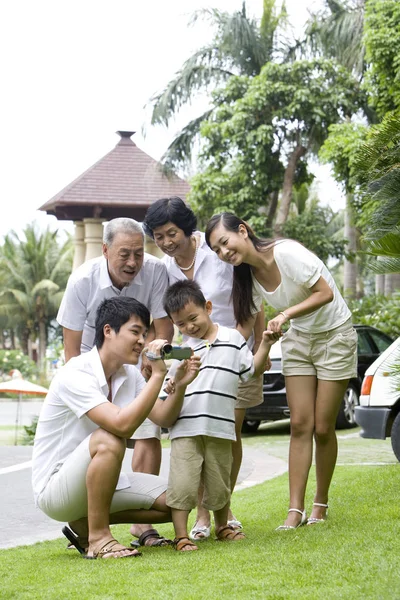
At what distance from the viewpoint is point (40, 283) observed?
55.6 m

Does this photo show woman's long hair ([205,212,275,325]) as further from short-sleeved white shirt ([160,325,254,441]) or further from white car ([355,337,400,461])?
white car ([355,337,400,461])

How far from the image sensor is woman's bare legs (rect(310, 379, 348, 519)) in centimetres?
566

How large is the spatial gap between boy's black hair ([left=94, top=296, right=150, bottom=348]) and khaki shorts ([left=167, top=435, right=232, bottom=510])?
70 cm

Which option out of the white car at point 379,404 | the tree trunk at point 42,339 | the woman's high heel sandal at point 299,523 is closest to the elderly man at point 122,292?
the woman's high heel sandal at point 299,523

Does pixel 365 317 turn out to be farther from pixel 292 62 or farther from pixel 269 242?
pixel 269 242

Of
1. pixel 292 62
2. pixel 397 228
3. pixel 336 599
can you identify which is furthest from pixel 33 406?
pixel 336 599

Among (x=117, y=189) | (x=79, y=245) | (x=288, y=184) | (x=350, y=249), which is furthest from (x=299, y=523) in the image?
(x=350, y=249)

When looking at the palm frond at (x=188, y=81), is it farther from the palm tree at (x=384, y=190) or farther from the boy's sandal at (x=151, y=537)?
the boy's sandal at (x=151, y=537)

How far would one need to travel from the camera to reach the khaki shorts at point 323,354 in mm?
5621

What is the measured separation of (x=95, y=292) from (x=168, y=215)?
0.66 meters

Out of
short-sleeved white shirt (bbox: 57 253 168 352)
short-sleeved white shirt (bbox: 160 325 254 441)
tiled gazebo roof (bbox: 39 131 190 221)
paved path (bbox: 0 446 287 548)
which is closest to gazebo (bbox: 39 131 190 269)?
tiled gazebo roof (bbox: 39 131 190 221)

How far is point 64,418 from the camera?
515 centimetres

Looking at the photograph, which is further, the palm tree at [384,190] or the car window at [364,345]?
the car window at [364,345]

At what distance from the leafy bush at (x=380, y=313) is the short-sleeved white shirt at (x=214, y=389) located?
41.7ft
